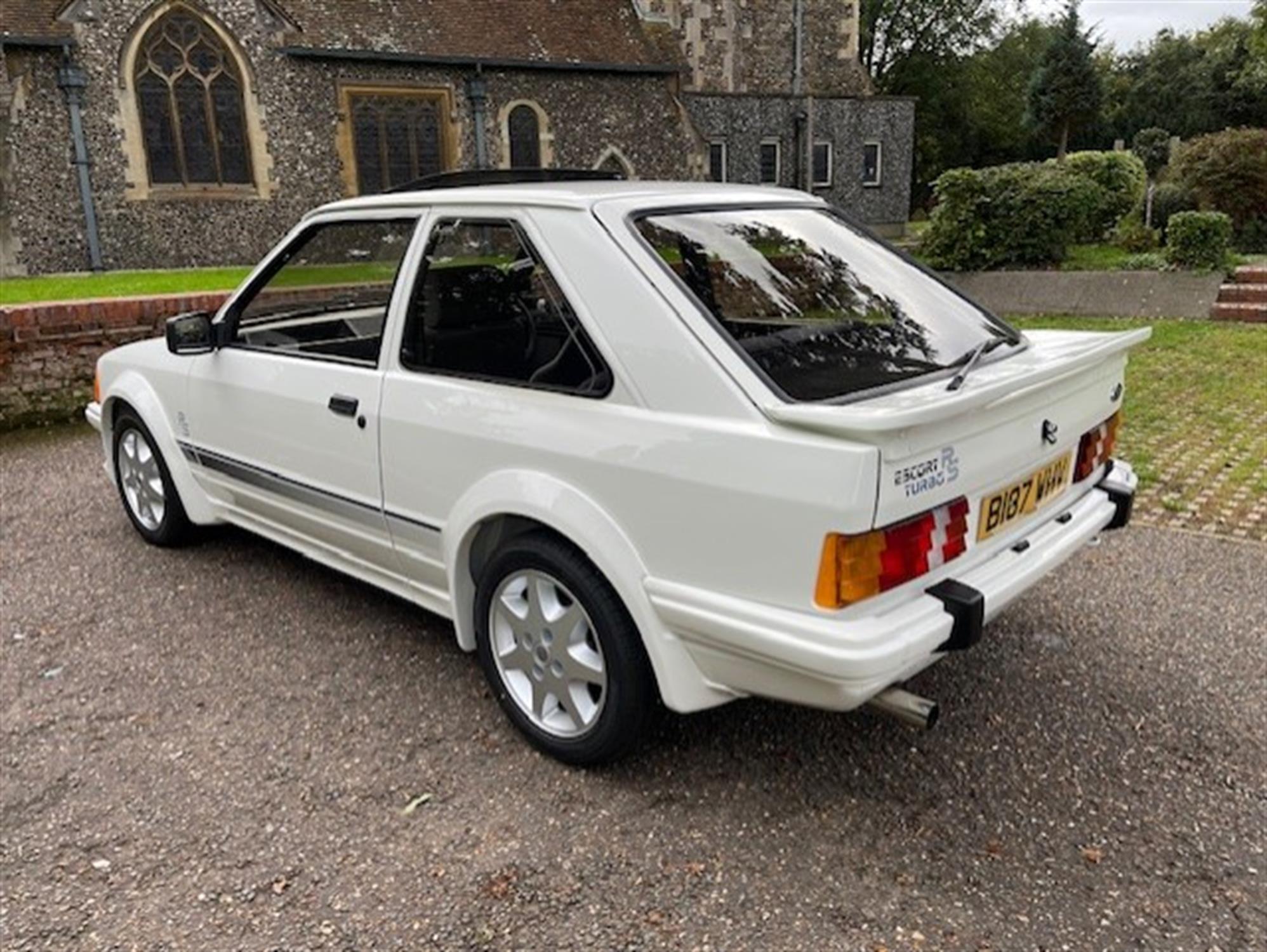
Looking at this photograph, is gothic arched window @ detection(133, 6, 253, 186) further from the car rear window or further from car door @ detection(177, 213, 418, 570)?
the car rear window

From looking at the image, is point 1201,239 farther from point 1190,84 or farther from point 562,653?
point 1190,84

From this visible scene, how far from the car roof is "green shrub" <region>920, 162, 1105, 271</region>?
11.5 meters

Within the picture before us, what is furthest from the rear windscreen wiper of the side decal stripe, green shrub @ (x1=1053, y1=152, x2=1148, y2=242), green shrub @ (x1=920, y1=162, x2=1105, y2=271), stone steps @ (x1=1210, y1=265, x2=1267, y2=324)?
green shrub @ (x1=1053, y1=152, x2=1148, y2=242)

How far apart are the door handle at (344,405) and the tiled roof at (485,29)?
62.8 ft

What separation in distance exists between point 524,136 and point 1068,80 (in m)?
25.5

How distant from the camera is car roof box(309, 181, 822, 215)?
2.96m

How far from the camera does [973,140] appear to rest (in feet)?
148

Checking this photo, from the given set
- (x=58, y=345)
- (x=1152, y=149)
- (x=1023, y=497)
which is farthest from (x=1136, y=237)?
(x=1152, y=149)

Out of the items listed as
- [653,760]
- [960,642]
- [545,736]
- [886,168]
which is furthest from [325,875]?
[886,168]

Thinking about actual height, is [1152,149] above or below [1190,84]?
below

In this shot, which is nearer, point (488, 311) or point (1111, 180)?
point (488, 311)

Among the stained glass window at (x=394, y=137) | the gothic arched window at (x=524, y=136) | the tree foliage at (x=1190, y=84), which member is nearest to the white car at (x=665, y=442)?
the stained glass window at (x=394, y=137)

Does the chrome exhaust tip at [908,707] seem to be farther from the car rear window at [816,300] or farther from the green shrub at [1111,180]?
the green shrub at [1111,180]

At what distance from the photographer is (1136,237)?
1480 cm
